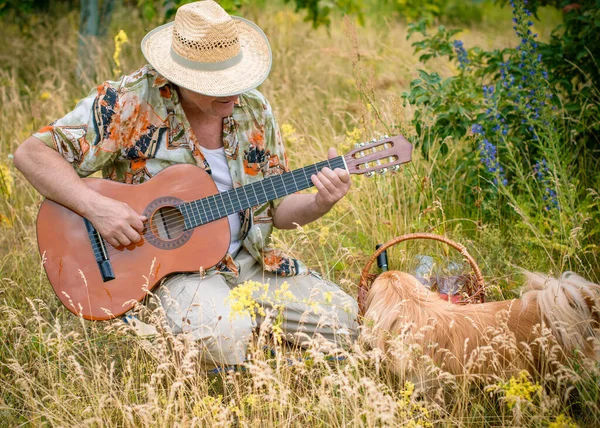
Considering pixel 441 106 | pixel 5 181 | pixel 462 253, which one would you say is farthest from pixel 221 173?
pixel 5 181

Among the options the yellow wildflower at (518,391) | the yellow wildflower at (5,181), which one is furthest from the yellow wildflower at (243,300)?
the yellow wildflower at (5,181)

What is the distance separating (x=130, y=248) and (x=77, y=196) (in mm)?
328

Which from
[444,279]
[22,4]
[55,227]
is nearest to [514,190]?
[444,279]

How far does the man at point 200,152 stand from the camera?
2.69 metres

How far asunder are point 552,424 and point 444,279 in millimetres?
1210

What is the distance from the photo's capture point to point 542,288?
8.42 ft

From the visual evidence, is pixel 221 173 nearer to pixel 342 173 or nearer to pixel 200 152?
pixel 200 152

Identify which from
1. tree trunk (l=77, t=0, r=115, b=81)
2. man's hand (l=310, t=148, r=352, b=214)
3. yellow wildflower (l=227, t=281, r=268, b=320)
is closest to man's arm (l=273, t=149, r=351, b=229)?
man's hand (l=310, t=148, r=352, b=214)

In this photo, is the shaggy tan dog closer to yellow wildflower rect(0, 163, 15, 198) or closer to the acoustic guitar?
the acoustic guitar

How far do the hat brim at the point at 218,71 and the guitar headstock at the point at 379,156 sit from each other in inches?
20.8

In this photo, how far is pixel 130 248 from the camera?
9.29ft

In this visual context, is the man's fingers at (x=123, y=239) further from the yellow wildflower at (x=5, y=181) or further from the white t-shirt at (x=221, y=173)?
the yellow wildflower at (x=5, y=181)

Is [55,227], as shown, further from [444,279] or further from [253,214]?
[444,279]

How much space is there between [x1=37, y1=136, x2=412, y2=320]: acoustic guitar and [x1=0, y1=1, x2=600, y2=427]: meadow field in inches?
7.3
